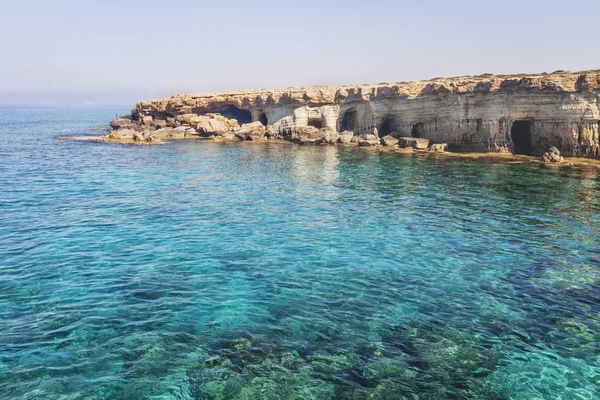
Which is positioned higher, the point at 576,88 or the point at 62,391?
the point at 576,88

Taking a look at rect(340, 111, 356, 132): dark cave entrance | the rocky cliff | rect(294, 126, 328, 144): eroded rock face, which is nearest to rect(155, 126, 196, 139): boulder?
the rocky cliff

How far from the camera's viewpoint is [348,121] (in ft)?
215

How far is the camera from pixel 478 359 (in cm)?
1102

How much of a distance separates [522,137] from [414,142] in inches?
508

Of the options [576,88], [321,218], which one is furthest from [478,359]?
[576,88]

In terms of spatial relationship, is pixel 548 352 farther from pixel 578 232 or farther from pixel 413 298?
pixel 578 232

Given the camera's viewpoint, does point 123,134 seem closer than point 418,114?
No

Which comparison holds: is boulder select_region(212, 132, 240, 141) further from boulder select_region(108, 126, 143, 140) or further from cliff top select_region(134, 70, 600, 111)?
boulder select_region(108, 126, 143, 140)

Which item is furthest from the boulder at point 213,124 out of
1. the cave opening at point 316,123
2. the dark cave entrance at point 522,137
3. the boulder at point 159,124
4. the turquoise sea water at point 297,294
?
the dark cave entrance at point 522,137

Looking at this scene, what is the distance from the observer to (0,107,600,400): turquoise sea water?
33.3 ft

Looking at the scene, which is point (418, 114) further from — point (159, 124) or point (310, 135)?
point (159, 124)

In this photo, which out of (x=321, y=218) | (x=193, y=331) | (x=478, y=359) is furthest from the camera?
(x=321, y=218)

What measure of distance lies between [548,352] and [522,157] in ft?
129

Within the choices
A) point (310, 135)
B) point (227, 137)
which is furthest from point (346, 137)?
point (227, 137)
